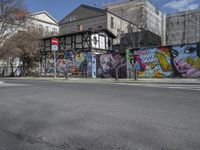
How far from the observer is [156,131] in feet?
15.7

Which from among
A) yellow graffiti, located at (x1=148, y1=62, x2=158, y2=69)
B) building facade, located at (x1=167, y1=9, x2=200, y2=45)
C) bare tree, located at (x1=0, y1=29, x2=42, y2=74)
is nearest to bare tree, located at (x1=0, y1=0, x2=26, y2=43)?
bare tree, located at (x1=0, y1=29, x2=42, y2=74)

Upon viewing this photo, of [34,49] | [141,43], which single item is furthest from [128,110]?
[141,43]

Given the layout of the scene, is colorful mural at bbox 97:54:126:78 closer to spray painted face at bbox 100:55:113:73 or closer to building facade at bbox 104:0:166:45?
spray painted face at bbox 100:55:113:73

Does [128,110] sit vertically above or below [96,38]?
below

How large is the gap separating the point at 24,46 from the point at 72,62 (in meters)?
7.56

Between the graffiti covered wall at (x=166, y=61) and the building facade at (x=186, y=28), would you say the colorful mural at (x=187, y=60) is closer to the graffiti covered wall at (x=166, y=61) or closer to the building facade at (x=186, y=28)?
the graffiti covered wall at (x=166, y=61)

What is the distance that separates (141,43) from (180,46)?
959 inches

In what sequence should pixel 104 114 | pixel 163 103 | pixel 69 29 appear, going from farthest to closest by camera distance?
pixel 69 29
pixel 163 103
pixel 104 114

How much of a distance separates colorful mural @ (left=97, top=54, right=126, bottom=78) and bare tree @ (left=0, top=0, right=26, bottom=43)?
1446cm

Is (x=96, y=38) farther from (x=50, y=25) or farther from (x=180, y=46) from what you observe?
(x=50, y=25)

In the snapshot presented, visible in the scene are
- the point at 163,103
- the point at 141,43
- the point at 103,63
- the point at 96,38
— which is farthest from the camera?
the point at 141,43

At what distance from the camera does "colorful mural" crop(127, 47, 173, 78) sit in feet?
67.7

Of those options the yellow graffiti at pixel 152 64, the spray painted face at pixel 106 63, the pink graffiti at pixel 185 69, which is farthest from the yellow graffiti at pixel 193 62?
the spray painted face at pixel 106 63

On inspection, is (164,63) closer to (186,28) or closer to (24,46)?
(24,46)
